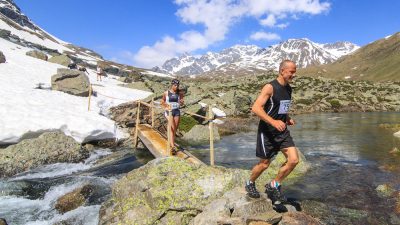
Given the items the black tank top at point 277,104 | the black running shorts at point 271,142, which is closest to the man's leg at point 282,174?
the black running shorts at point 271,142

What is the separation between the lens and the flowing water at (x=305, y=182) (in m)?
11.3

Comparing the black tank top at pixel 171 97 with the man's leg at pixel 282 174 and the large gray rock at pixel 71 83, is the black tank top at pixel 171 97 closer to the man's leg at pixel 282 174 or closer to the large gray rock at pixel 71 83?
the man's leg at pixel 282 174

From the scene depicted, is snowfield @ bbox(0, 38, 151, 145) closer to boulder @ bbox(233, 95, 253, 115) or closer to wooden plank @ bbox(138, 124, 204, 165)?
wooden plank @ bbox(138, 124, 204, 165)

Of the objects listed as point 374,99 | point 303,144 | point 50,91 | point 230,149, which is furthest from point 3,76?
point 374,99

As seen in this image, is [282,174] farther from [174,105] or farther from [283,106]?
[174,105]

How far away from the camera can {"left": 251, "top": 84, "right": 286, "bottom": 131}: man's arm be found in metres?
7.88

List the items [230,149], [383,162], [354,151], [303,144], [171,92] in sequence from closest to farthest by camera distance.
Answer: [171,92]
[383,162]
[354,151]
[230,149]
[303,144]

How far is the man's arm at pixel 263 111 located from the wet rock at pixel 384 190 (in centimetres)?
739

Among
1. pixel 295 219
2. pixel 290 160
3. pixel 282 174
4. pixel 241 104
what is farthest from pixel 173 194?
pixel 241 104

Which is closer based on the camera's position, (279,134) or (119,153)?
(279,134)

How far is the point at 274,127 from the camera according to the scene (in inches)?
Answer: 318

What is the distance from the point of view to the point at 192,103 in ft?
105

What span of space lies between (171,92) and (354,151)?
41.7 feet

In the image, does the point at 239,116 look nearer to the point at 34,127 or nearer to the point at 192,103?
the point at 192,103
